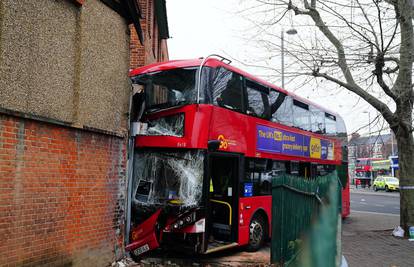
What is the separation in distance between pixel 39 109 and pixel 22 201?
131 centimetres

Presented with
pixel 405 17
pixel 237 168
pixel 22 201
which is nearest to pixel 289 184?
pixel 237 168

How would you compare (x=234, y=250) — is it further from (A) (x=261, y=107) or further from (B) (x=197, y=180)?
(A) (x=261, y=107)

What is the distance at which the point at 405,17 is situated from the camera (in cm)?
1088

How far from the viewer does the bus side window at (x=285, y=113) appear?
10.9m

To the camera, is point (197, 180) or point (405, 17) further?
point (405, 17)

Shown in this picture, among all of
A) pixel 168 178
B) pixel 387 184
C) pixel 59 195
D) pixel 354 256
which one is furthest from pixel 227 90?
pixel 387 184

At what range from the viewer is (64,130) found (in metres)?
6.32

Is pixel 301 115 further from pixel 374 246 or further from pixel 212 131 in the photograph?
pixel 212 131

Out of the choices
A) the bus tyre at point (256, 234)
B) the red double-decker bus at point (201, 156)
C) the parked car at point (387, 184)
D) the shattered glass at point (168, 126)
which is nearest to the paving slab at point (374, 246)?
the bus tyre at point (256, 234)

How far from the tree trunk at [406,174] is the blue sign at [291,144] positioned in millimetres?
2382

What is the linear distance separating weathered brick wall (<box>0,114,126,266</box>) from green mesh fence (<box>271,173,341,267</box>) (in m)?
3.08

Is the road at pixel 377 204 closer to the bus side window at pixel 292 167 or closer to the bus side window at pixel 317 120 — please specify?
the bus side window at pixel 317 120

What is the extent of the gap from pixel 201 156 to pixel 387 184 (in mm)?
43648

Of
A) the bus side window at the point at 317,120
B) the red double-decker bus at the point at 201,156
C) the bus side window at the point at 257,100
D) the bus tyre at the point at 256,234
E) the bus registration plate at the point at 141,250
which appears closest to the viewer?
the bus registration plate at the point at 141,250
